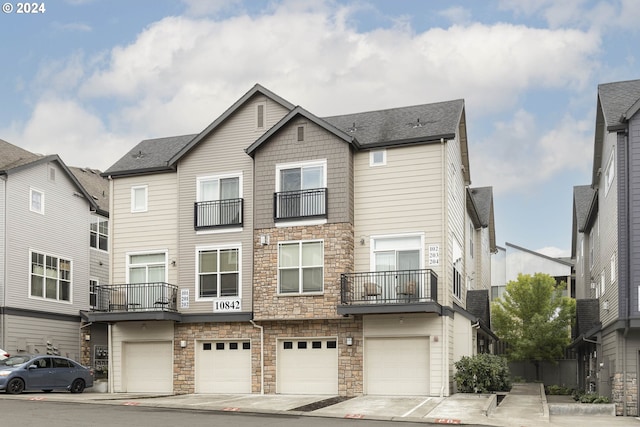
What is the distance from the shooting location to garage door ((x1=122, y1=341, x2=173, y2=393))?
93.0ft

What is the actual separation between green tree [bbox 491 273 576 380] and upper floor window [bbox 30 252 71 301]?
20.7m

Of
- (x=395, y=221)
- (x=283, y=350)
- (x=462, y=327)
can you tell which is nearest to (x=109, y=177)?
(x=283, y=350)

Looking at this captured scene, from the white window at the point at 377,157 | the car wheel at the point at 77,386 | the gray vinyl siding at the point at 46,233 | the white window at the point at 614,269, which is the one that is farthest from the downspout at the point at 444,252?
the gray vinyl siding at the point at 46,233

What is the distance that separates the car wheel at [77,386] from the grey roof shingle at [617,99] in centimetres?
1924

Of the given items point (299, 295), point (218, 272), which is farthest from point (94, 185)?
point (299, 295)

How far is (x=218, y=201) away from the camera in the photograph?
28000 millimetres

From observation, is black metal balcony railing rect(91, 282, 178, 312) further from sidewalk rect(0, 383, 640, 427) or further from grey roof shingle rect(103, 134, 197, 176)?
grey roof shingle rect(103, 134, 197, 176)

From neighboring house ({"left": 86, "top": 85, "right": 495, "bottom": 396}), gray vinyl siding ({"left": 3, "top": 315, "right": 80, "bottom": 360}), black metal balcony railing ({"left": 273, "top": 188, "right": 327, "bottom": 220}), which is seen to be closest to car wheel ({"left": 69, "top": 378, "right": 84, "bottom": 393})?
neighboring house ({"left": 86, "top": 85, "right": 495, "bottom": 396})

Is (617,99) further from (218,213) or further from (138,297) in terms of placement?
(138,297)

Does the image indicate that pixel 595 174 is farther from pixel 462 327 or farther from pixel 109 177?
pixel 109 177

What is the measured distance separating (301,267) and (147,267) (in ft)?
21.1

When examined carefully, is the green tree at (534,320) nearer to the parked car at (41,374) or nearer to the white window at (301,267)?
the white window at (301,267)

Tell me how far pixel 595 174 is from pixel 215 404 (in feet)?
53.5

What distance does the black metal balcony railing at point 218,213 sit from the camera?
90.5 feet
